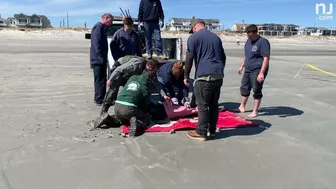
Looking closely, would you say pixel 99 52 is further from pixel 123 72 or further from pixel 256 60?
pixel 256 60

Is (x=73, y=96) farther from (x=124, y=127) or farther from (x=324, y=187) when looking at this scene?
(x=324, y=187)

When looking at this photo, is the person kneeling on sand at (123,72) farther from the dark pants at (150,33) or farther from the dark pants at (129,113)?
the dark pants at (150,33)

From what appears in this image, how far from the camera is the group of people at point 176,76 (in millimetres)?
4973

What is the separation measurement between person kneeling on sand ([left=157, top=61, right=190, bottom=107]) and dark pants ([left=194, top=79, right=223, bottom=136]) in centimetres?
143

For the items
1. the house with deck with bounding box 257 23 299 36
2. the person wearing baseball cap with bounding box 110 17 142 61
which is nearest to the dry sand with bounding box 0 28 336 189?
the person wearing baseball cap with bounding box 110 17 142 61

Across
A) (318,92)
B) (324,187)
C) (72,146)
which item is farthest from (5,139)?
(318,92)

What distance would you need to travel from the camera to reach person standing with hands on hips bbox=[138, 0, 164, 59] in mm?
8680

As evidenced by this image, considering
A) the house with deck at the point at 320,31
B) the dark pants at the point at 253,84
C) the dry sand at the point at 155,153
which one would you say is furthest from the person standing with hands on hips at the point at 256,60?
the house with deck at the point at 320,31

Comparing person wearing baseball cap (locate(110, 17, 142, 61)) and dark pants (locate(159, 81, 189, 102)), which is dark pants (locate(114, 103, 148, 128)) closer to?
dark pants (locate(159, 81, 189, 102))

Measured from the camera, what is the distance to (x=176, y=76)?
6574mm

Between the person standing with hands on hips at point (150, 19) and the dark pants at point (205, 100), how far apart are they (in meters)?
3.75

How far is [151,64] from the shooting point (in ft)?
18.4

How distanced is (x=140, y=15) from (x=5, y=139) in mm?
4938

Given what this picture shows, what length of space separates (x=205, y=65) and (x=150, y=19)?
4111 millimetres
